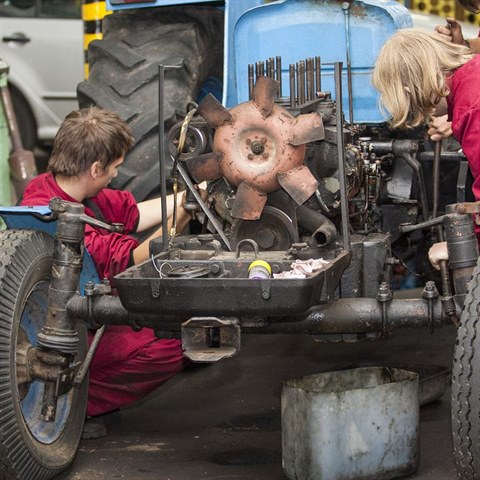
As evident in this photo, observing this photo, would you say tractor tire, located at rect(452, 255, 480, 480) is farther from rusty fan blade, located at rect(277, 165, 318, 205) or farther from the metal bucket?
rusty fan blade, located at rect(277, 165, 318, 205)

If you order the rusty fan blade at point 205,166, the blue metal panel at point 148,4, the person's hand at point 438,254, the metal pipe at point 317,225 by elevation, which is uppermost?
the blue metal panel at point 148,4

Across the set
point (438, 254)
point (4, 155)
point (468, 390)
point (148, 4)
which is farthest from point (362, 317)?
point (4, 155)

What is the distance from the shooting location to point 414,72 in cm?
443

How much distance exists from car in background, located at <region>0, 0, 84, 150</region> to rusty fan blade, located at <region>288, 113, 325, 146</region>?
8.22 m

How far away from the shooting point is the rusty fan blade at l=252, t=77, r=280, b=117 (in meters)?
4.22

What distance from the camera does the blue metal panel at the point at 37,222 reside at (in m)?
4.49

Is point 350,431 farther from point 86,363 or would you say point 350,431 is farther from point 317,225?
point 86,363

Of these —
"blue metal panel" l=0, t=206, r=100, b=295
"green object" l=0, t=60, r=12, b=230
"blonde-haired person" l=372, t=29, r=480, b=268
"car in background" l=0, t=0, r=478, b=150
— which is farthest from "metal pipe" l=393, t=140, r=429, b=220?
"car in background" l=0, t=0, r=478, b=150

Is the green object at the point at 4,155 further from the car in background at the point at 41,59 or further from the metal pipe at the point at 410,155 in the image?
the car in background at the point at 41,59

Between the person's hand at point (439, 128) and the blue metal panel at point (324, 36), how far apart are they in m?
0.20

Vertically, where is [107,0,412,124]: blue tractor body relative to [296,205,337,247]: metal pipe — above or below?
above

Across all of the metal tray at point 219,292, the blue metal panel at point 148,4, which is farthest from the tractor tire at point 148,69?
the metal tray at point 219,292

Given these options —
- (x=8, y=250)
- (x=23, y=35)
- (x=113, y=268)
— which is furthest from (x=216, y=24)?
(x=23, y=35)

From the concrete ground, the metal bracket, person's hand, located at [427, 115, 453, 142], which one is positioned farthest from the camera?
person's hand, located at [427, 115, 453, 142]
